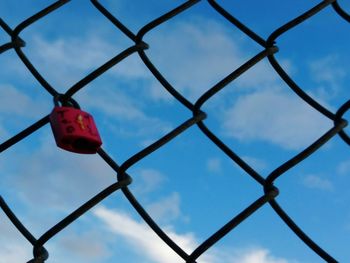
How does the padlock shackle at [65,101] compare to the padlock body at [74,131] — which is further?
the padlock shackle at [65,101]

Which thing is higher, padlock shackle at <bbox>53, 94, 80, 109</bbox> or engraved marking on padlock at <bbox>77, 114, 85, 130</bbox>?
padlock shackle at <bbox>53, 94, 80, 109</bbox>

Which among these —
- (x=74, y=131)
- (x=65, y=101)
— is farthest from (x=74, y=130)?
(x=65, y=101)

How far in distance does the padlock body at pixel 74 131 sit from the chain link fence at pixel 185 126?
0.05 m

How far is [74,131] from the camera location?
6.98 feet

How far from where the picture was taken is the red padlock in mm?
2131

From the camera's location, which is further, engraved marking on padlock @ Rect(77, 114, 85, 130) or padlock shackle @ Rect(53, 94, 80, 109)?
padlock shackle @ Rect(53, 94, 80, 109)

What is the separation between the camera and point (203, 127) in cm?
216

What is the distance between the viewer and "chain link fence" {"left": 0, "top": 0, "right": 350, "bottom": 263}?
1909 millimetres

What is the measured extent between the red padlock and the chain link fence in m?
0.05

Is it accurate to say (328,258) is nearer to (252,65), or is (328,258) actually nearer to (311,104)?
(311,104)

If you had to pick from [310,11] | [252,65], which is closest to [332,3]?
[310,11]

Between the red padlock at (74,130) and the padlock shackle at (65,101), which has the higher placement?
the padlock shackle at (65,101)

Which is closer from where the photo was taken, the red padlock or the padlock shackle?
the red padlock

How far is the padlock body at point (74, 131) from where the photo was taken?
6.99ft
